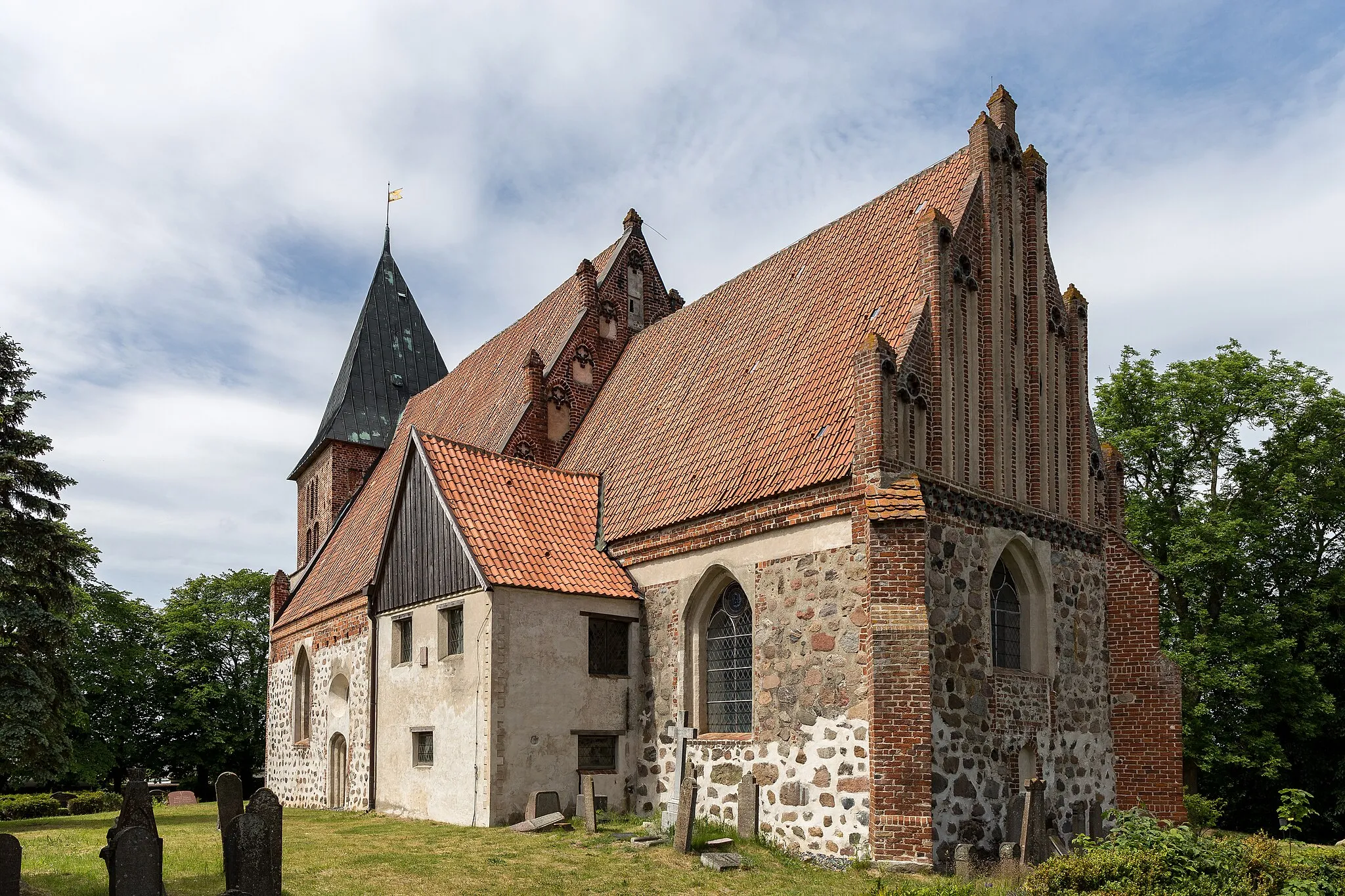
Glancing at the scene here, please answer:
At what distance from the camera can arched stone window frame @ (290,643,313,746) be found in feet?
88.5

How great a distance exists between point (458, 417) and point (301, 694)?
7.92 m

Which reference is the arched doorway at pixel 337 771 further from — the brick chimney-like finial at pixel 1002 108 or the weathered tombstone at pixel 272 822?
the brick chimney-like finial at pixel 1002 108

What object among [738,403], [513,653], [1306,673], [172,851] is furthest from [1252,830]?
[172,851]

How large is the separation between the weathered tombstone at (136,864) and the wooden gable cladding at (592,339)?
14.8 meters

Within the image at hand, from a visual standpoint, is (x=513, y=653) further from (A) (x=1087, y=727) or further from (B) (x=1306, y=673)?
(B) (x=1306, y=673)

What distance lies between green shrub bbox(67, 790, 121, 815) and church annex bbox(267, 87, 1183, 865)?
8.67 metres

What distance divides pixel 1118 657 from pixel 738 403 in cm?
736

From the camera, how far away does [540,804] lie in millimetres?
17141

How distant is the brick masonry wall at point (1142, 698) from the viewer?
1739 cm

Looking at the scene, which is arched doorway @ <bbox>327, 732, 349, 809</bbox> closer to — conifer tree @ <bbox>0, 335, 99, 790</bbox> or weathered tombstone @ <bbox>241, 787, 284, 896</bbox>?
conifer tree @ <bbox>0, 335, 99, 790</bbox>

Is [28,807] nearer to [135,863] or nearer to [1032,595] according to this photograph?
[135,863]

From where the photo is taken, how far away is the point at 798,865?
14.1 metres

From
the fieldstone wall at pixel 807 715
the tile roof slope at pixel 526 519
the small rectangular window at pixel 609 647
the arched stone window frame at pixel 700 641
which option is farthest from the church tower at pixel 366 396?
the fieldstone wall at pixel 807 715

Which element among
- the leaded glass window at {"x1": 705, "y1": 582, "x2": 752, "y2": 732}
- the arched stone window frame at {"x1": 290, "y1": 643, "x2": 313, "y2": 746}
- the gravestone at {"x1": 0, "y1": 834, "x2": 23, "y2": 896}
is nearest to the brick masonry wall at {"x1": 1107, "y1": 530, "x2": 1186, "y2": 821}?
the leaded glass window at {"x1": 705, "y1": 582, "x2": 752, "y2": 732}
